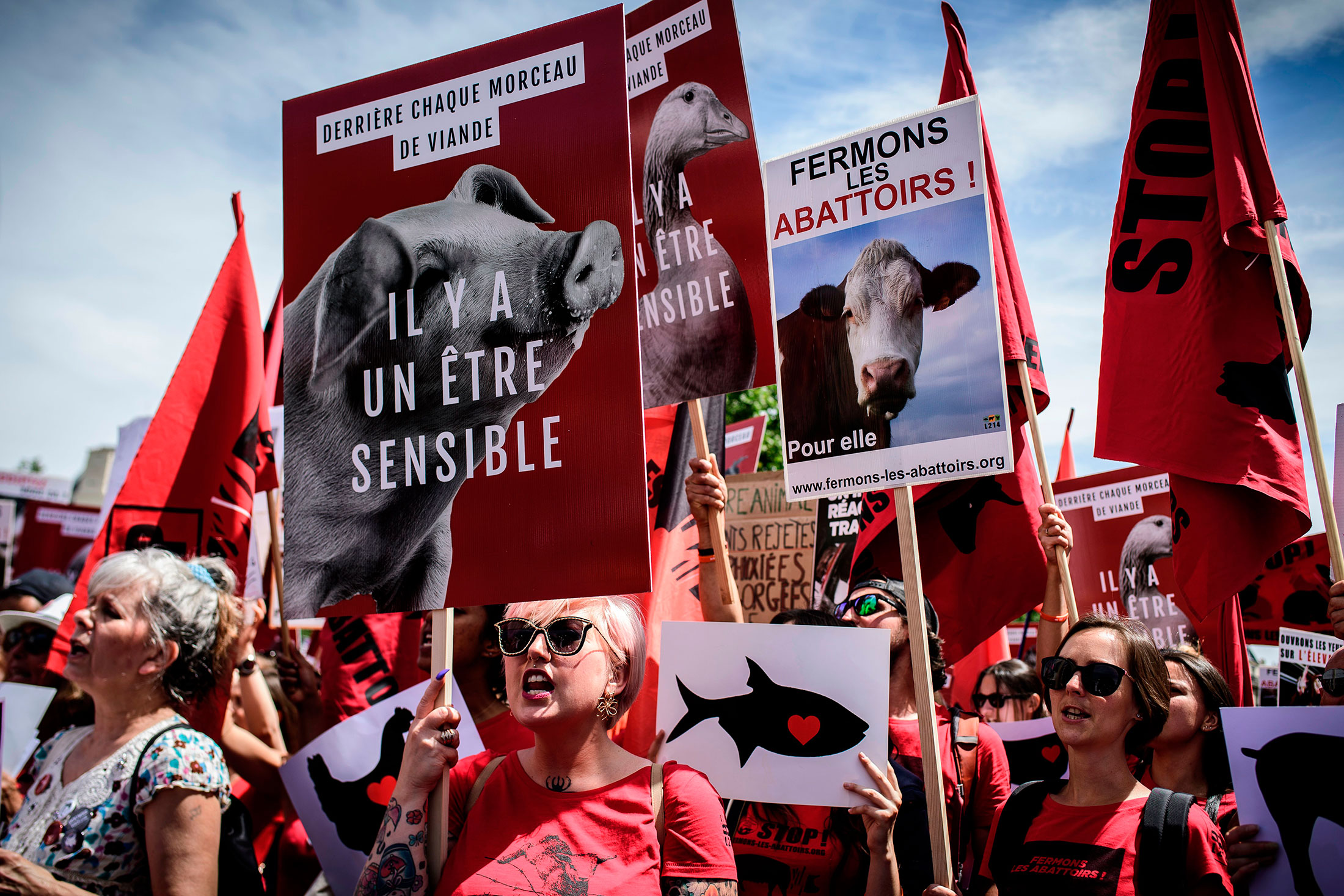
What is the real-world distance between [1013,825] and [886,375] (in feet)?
4.41

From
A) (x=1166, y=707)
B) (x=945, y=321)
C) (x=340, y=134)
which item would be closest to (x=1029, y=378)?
(x=945, y=321)

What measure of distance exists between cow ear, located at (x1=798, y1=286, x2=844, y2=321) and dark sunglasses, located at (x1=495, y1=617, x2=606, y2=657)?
4.35ft

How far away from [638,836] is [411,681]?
2690 mm

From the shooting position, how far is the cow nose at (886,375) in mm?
2967

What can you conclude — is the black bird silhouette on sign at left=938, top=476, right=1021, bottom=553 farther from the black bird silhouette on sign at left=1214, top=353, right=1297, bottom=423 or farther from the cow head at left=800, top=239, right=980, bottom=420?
the cow head at left=800, top=239, right=980, bottom=420

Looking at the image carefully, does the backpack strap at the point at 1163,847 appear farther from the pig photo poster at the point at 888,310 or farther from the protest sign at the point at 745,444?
the protest sign at the point at 745,444

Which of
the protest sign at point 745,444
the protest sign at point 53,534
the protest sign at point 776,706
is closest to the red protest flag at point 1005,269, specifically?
the protest sign at point 776,706

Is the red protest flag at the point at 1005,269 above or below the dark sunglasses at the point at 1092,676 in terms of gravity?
above

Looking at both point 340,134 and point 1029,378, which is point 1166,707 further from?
point 340,134

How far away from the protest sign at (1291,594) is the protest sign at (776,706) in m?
3.72

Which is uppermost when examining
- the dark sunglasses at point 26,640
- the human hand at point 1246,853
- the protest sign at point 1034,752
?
the dark sunglasses at point 26,640

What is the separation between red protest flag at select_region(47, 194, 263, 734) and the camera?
4.14 m

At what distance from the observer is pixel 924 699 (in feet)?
8.52

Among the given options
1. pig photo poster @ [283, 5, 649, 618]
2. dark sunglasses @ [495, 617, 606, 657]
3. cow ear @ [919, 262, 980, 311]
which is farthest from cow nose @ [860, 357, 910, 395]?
dark sunglasses @ [495, 617, 606, 657]
